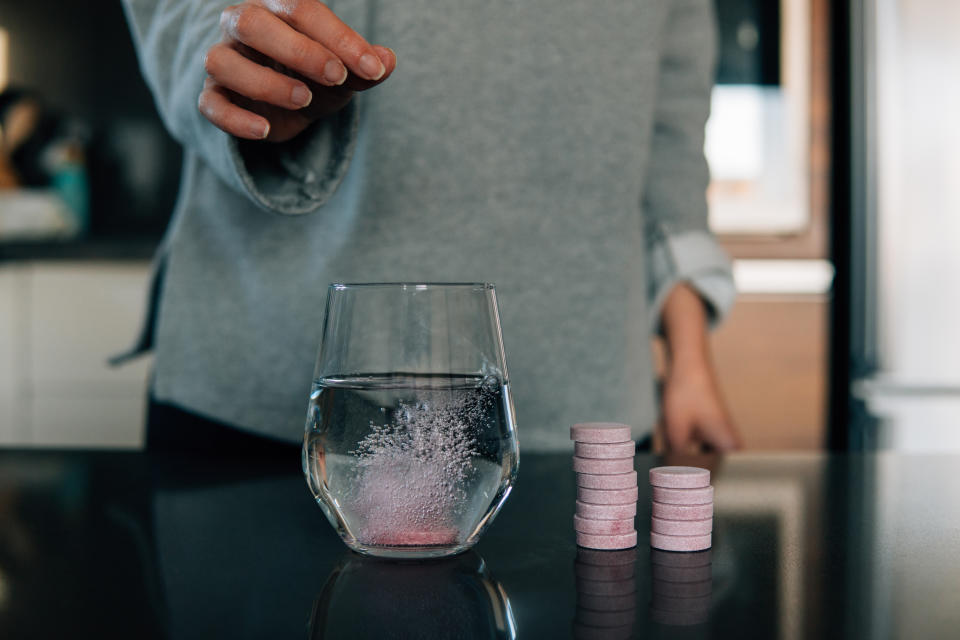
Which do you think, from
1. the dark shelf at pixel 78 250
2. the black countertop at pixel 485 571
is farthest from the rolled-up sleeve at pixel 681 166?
the dark shelf at pixel 78 250

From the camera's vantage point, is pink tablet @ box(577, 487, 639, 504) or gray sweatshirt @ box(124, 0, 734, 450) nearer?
pink tablet @ box(577, 487, 639, 504)

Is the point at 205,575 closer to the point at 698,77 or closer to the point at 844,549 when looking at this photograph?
the point at 844,549

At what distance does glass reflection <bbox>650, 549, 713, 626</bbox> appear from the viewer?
38cm

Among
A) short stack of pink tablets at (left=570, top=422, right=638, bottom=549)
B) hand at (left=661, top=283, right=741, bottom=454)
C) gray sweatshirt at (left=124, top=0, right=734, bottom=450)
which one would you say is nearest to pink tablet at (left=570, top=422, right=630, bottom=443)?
short stack of pink tablets at (left=570, top=422, right=638, bottom=549)

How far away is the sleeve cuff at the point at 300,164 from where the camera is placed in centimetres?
66

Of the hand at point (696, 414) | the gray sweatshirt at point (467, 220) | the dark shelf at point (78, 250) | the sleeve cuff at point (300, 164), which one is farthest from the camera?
the dark shelf at point (78, 250)

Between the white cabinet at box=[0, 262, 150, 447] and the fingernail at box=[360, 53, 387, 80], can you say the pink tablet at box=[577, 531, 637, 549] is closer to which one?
the fingernail at box=[360, 53, 387, 80]

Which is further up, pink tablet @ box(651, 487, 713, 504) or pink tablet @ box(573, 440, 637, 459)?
pink tablet @ box(573, 440, 637, 459)

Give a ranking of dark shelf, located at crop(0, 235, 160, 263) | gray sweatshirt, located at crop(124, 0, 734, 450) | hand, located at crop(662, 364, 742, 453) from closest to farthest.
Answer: gray sweatshirt, located at crop(124, 0, 734, 450) < hand, located at crop(662, 364, 742, 453) < dark shelf, located at crop(0, 235, 160, 263)

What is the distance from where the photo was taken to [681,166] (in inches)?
43.8

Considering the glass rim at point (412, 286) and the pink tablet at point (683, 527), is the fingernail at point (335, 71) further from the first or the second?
the pink tablet at point (683, 527)

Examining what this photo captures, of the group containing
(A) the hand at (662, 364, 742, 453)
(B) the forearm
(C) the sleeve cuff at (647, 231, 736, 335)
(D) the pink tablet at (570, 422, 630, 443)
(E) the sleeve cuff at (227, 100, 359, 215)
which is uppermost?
(E) the sleeve cuff at (227, 100, 359, 215)

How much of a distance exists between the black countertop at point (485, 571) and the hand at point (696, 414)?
38cm

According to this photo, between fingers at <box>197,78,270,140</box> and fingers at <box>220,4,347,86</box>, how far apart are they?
0.14ft
